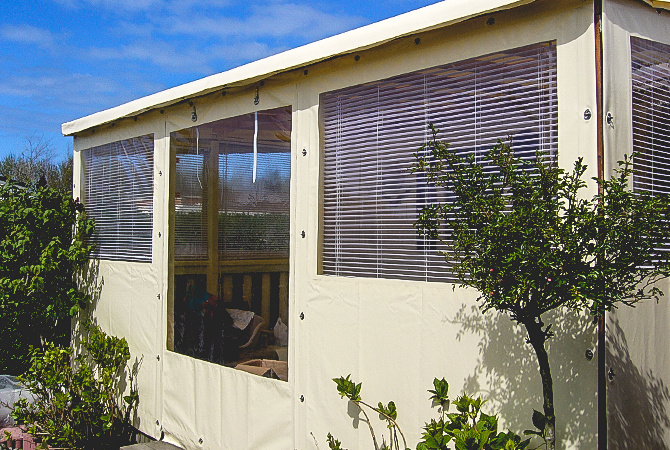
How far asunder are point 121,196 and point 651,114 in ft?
13.4

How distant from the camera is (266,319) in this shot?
4047mm

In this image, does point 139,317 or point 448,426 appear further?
point 139,317

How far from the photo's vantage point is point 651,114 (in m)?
2.62

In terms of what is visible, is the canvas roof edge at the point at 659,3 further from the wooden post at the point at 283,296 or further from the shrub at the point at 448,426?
the wooden post at the point at 283,296

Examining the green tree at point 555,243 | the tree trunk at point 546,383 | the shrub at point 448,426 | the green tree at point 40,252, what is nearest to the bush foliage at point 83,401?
the green tree at point 40,252

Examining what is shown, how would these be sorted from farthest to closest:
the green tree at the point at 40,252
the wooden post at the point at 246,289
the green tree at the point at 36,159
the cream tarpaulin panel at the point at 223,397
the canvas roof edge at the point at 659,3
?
1. the green tree at the point at 36,159
2. the green tree at the point at 40,252
3. the wooden post at the point at 246,289
4. the cream tarpaulin panel at the point at 223,397
5. the canvas roof edge at the point at 659,3

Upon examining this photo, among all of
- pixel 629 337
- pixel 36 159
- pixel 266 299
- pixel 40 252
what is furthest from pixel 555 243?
pixel 36 159

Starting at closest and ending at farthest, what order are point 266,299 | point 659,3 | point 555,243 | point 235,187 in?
1. point 555,243
2. point 659,3
3. point 266,299
4. point 235,187

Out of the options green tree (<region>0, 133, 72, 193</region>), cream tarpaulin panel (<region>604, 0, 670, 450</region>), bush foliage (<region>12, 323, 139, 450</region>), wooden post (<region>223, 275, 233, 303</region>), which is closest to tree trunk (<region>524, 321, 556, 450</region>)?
cream tarpaulin panel (<region>604, 0, 670, 450</region>)

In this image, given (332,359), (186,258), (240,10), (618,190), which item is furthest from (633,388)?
(240,10)

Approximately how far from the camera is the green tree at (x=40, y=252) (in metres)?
5.55

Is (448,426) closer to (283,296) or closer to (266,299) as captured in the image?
(283,296)

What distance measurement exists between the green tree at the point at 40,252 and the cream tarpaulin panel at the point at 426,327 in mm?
2920

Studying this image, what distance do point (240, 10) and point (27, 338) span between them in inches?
205
